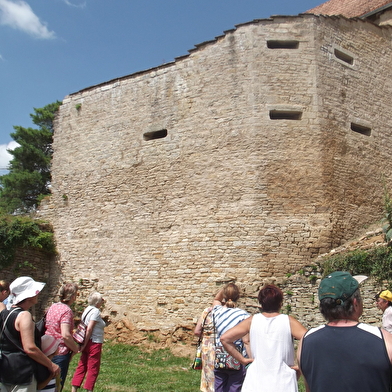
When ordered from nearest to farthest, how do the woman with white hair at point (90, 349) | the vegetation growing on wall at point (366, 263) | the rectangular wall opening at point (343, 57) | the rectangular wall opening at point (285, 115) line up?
the woman with white hair at point (90, 349)
the vegetation growing on wall at point (366, 263)
the rectangular wall opening at point (285, 115)
the rectangular wall opening at point (343, 57)

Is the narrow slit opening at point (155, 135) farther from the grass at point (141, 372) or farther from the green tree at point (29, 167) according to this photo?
the green tree at point (29, 167)

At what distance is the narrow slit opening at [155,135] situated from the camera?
13.1m

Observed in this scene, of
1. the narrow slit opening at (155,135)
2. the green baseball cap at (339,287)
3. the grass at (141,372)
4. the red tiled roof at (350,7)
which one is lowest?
the grass at (141,372)

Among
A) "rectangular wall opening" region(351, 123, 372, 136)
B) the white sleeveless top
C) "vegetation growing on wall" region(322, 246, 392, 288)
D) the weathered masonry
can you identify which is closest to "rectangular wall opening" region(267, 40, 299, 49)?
the weathered masonry

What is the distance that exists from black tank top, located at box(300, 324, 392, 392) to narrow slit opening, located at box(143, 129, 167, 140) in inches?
431

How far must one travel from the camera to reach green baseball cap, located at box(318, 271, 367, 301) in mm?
2627

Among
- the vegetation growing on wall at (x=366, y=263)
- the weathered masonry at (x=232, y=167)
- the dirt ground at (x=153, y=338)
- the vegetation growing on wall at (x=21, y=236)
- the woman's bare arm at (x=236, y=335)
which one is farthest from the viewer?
the vegetation growing on wall at (x=21, y=236)

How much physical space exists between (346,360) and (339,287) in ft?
1.42

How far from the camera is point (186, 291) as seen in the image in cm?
1109

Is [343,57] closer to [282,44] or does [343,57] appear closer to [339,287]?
[282,44]

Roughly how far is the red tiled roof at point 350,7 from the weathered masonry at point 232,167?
1.70 meters

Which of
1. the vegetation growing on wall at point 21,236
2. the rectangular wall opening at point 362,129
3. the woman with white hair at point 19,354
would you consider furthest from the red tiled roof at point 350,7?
the woman with white hair at point 19,354

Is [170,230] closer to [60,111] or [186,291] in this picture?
[186,291]

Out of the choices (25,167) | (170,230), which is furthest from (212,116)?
(25,167)
